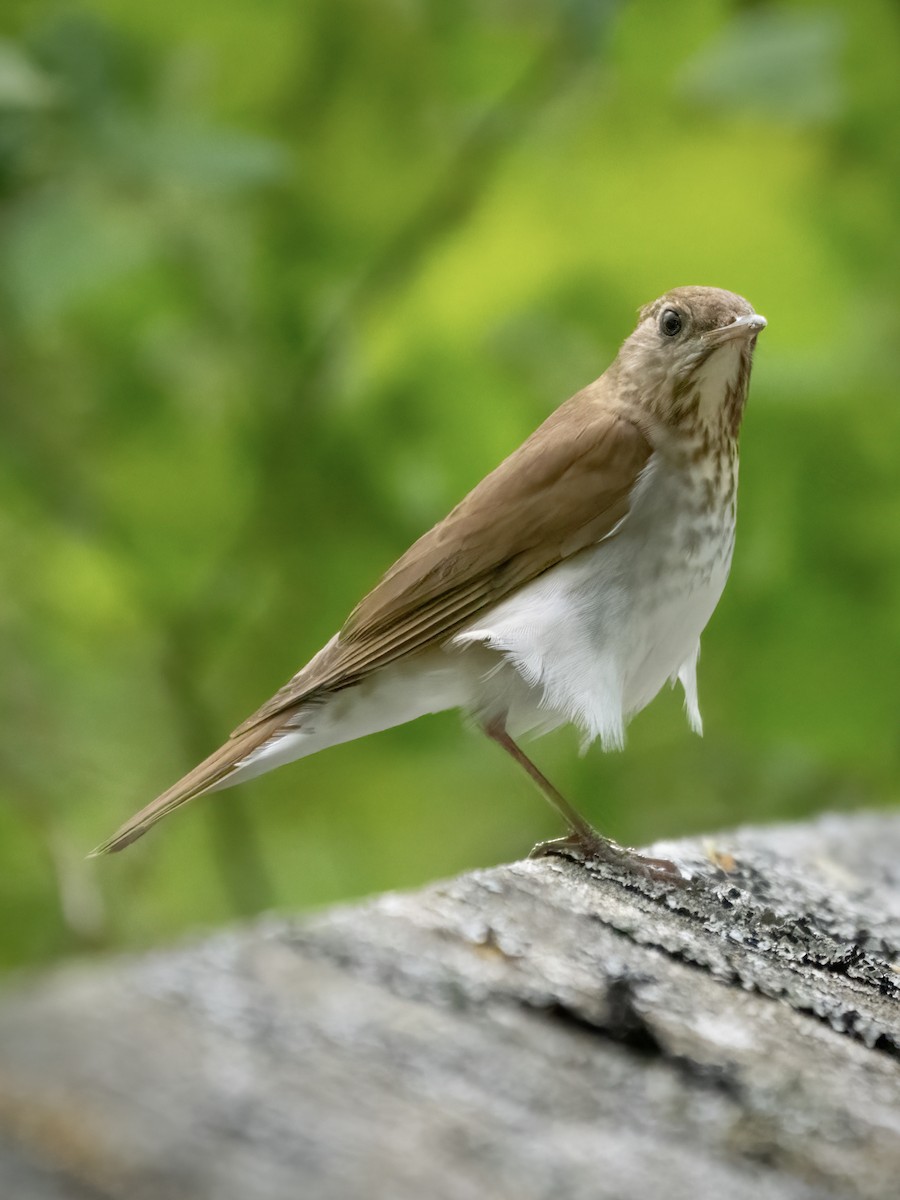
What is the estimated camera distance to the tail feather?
2906 mm

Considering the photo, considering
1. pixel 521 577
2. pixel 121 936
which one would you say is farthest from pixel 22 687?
pixel 521 577

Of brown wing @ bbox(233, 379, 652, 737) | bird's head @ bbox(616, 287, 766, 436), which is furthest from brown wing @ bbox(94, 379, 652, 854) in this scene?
bird's head @ bbox(616, 287, 766, 436)

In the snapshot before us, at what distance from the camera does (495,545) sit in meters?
2.95

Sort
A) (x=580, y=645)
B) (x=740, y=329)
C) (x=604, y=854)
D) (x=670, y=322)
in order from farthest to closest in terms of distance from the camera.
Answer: (x=670, y=322) → (x=740, y=329) → (x=580, y=645) → (x=604, y=854)


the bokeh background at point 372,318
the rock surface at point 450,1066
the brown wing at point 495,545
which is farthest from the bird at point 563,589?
the rock surface at point 450,1066

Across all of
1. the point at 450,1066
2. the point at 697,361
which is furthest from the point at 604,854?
the point at 450,1066

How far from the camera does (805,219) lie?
13.2 feet

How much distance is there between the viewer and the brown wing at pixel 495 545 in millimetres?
2943

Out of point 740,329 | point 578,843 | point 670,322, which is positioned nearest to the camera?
point 578,843

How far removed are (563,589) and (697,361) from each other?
1.91 ft

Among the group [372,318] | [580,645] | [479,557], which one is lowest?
[580,645]

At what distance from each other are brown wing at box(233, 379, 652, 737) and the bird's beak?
0.93 ft

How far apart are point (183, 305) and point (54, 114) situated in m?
0.60

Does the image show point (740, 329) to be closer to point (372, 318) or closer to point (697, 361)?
point (697, 361)
